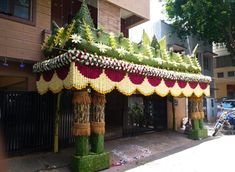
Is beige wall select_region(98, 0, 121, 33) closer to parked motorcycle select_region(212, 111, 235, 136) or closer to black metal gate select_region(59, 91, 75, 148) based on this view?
black metal gate select_region(59, 91, 75, 148)

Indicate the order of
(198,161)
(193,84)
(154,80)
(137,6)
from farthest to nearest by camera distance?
(137,6), (193,84), (154,80), (198,161)

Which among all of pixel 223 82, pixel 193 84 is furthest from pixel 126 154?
pixel 223 82

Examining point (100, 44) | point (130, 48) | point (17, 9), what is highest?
point (17, 9)

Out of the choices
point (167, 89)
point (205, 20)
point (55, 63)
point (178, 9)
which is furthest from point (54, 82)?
point (178, 9)

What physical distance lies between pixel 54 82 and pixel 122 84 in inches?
81.5

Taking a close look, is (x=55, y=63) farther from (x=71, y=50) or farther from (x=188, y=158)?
(x=188, y=158)

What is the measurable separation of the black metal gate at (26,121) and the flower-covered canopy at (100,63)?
1.88 feet

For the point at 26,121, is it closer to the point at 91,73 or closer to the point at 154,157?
the point at 91,73

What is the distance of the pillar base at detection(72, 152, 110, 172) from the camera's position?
7.36 meters

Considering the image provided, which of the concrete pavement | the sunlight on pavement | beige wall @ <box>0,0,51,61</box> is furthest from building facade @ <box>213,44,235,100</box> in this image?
beige wall @ <box>0,0,51,61</box>

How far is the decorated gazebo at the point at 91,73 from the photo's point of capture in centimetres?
744

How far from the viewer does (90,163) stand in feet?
24.8

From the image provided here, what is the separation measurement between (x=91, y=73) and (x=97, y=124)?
1.59 metres

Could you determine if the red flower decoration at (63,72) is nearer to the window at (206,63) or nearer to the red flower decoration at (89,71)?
the red flower decoration at (89,71)
